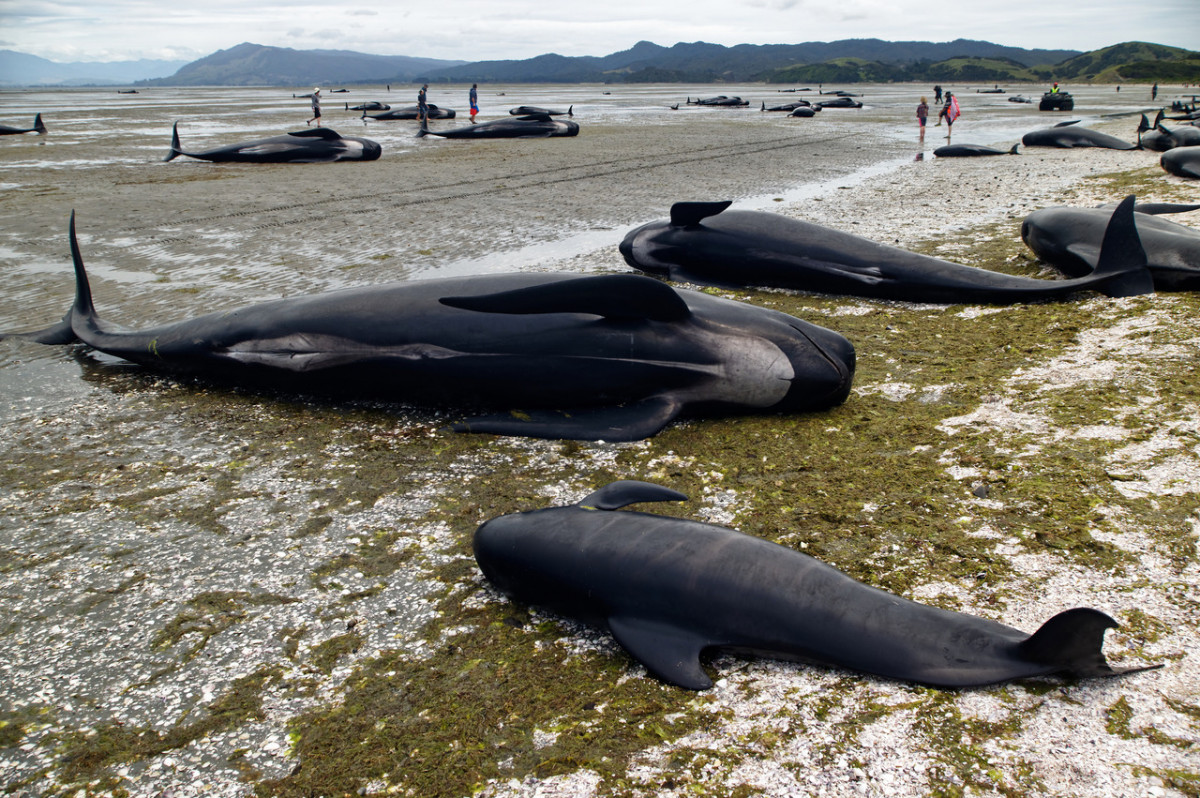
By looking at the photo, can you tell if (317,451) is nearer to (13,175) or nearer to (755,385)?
(755,385)

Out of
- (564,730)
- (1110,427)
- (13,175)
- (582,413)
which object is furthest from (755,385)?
(13,175)

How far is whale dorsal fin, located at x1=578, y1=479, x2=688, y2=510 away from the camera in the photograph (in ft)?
10.5

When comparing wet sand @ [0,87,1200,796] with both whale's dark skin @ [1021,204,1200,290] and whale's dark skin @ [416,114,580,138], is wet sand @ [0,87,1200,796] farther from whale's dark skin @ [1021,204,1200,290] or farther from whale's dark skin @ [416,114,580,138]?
whale's dark skin @ [416,114,580,138]

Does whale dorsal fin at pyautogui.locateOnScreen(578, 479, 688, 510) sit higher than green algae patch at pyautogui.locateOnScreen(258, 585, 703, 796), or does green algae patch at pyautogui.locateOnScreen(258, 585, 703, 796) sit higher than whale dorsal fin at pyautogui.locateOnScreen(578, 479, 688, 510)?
whale dorsal fin at pyautogui.locateOnScreen(578, 479, 688, 510)

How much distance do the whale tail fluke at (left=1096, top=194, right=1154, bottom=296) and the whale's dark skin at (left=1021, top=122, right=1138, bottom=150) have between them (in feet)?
51.7

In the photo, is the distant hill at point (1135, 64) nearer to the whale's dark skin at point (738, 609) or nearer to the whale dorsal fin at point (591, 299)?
the whale dorsal fin at point (591, 299)

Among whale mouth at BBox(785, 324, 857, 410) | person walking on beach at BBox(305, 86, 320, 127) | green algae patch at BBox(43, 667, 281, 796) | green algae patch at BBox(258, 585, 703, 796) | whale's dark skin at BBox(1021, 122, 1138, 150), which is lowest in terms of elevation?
green algae patch at BBox(43, 667, 281, 796)

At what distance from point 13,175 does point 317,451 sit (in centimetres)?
1434

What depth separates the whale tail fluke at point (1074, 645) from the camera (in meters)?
2.20

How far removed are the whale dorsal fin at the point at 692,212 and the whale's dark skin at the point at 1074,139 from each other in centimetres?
1636

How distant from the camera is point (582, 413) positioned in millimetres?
4566

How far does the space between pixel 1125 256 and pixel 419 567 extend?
19.2 feet

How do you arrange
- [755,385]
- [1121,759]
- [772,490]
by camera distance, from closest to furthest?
[1121,759] → [772,490] → [755,385]

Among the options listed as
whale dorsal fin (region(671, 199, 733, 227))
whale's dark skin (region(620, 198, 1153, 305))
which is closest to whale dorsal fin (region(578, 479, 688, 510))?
whale's dark skin (region(620, 198, 1153, 305))
